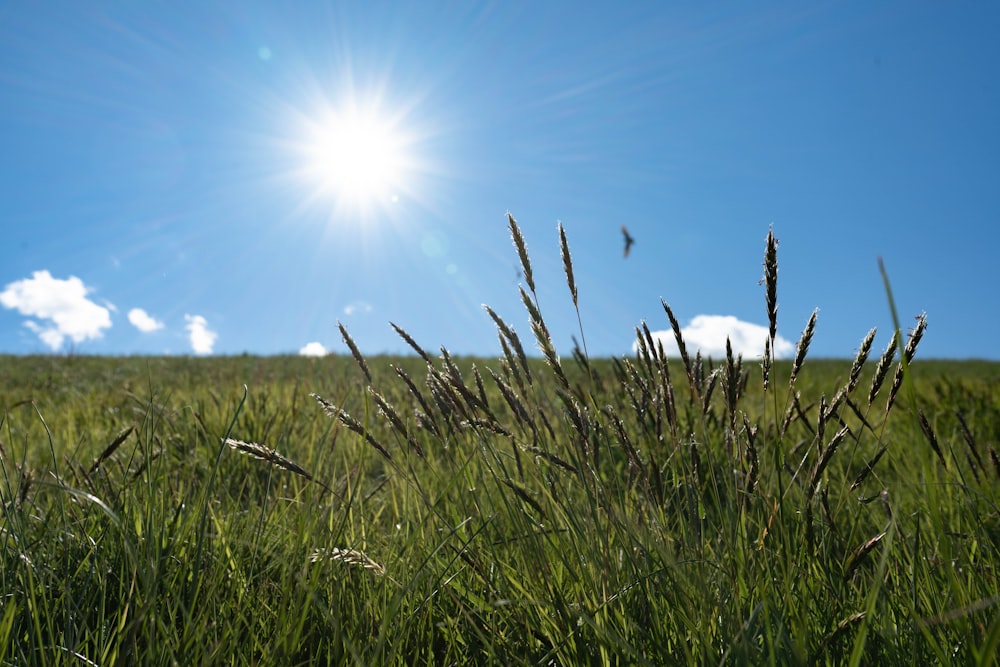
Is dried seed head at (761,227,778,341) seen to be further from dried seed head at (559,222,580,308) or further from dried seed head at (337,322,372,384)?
dried seed head at (337,322,372,384)

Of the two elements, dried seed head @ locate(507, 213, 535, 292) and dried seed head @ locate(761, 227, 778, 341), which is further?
dried seed head @ locate(507, 213, 535, 292)

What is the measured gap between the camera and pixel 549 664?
146cm

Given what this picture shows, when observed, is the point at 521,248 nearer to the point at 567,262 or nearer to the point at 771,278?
the point at 567,262

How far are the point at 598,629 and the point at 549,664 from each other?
1.30 ft

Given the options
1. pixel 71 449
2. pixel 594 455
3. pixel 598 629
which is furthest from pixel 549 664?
pixel 71 449

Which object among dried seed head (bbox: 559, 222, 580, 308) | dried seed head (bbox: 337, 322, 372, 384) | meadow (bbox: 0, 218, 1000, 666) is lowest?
meadow (bbox: 0, 218, 1000, 666)

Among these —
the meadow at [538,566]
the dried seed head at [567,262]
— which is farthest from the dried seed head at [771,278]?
the dried seed head at [567,262]

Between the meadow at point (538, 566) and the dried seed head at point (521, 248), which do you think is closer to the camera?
the meadow at point (538, 566)

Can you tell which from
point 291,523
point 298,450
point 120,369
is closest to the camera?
point 291,523

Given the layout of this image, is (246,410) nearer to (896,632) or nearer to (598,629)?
(598,629)

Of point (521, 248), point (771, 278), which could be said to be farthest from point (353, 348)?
point (771, 278)

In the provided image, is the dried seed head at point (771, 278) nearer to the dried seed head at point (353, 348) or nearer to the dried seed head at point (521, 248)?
the dried seed head at point (521, 248)

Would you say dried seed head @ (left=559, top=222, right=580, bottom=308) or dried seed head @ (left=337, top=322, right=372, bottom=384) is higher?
dried seed head @ (left=559, top=222, right=580, bottom=308)

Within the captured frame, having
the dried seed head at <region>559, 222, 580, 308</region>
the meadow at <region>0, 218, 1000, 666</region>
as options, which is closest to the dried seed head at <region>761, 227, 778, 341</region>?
the meadow at <region>0, 218, 1000, 666</region>
